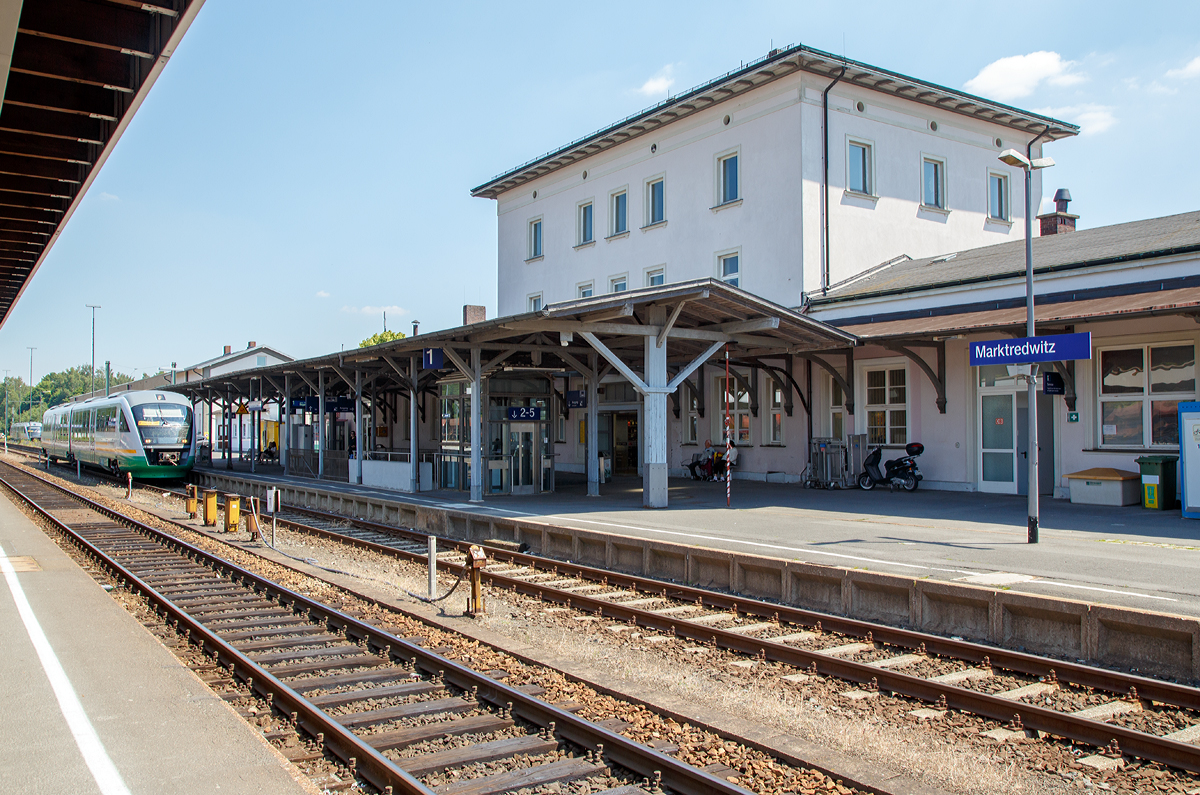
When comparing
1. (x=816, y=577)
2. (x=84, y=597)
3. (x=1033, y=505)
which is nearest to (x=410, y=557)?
(x=84, y=597)

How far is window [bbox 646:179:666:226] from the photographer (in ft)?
98.7

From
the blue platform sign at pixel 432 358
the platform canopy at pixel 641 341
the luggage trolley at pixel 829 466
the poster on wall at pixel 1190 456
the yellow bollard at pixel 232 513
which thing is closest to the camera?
the poster on wall at pixel 1190 456

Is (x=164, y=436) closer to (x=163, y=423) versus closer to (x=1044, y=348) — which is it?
(x=163, y=423)

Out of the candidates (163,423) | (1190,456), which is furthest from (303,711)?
(163,423)

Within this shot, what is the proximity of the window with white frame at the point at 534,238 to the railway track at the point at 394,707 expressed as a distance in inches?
1049

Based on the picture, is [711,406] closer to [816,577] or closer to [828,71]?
[828,71]

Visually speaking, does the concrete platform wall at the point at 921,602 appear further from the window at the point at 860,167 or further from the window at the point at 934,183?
the window at the point at 934,183

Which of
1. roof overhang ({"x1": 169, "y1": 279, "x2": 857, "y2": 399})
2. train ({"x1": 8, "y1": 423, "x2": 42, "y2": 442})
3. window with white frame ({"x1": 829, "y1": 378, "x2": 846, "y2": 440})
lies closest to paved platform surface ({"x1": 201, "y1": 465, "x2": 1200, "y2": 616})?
window with white frame ({"x1": 829, "y1": 378, "x2": 846, "y2": 440})

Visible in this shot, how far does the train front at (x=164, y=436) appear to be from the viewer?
29734 millimetres

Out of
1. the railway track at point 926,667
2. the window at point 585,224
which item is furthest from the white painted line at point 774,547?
the window at point 585,224

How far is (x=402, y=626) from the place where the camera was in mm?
8945

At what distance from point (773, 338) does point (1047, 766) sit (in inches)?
589

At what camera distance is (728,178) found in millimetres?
27516

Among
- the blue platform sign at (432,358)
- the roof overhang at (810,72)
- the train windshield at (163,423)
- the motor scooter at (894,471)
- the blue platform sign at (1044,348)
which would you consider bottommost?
the motor scooter at (894,471)
